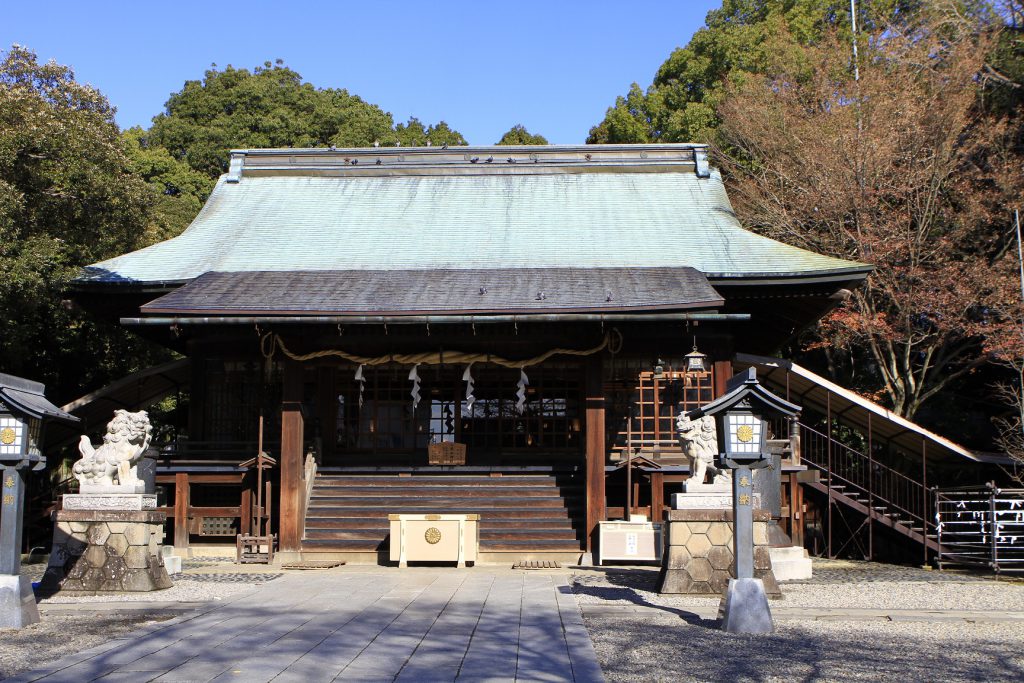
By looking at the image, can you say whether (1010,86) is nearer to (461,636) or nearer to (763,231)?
(763,231)

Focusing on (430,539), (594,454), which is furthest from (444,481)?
(594,454)

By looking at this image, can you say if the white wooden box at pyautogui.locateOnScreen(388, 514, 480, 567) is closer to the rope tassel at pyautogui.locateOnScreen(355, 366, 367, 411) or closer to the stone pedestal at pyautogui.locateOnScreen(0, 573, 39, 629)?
the rope tassel at pyautogui.locateOnScreen(355, 366, 367, 411)

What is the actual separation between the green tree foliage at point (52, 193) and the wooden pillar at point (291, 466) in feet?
14.4

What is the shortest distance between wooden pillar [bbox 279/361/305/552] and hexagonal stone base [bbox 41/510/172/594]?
13.0 feet

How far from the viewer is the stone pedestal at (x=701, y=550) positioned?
1127 cm

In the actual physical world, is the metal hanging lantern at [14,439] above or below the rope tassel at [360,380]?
below

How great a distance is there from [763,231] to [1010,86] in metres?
6.19

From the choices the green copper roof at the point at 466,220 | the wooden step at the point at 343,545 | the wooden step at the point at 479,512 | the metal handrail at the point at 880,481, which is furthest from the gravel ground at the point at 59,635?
the metal handrail at the point at 880,481

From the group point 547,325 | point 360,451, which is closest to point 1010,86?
point 547,325

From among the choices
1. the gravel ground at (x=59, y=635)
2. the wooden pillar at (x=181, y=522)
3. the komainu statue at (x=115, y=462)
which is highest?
the komainu statue at (x=115, y=462)

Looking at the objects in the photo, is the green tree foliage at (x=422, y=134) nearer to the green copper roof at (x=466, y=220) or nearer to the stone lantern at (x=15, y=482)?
the green copper roof at (x=466, y=220)

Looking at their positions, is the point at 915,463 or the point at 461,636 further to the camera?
the point at 915,463

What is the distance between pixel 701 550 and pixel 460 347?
688cm

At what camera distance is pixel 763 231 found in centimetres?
2361
